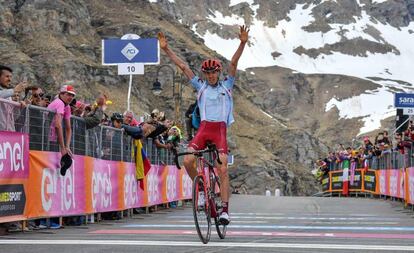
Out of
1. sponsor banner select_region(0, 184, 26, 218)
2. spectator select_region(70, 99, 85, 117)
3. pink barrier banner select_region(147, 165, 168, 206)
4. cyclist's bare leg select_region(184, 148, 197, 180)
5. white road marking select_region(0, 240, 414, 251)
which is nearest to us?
white road marking select_region(0, 240, 414, 251)

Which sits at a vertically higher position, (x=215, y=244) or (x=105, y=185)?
(x=105, y=185)

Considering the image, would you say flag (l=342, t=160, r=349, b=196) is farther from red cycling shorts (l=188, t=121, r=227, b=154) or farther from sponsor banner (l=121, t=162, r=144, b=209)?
red cycling shorts (l=188, t=121, r=227, b=154)

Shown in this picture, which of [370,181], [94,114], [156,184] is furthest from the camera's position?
[370,181]

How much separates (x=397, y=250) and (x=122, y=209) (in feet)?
26.5

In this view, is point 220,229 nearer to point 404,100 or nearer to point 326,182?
point 404,100

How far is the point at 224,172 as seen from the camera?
970 centimetres

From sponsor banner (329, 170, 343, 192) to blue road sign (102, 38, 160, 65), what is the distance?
21.1 meters

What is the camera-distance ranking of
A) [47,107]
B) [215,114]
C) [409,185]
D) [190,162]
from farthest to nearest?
[409,185], [47,107], [215,114], [190,162]

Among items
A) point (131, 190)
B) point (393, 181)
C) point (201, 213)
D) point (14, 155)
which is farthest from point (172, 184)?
point (201, 213)

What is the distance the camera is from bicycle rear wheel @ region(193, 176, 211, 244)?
905 centimetres

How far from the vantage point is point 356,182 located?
36406mm

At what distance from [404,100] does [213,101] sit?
2237 cm

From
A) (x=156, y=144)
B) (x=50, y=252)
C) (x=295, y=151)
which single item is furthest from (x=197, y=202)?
(x=295, y=151)

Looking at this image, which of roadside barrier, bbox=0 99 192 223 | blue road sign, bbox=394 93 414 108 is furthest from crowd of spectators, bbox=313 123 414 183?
roadside barrier, bbox=0 99 192 223
